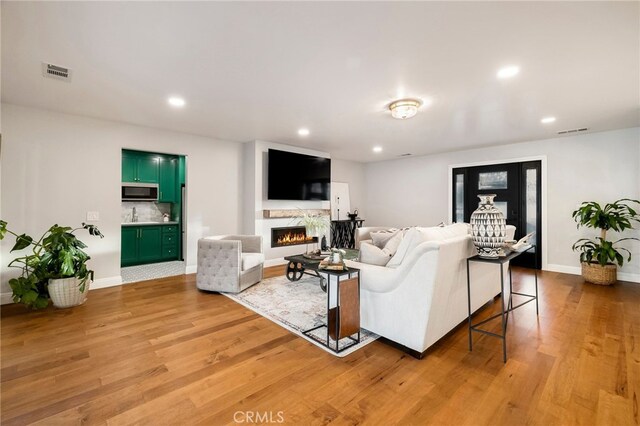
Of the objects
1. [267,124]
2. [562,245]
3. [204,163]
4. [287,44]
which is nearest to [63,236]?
[204,163]

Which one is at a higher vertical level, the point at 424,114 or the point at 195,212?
the point at 424,114

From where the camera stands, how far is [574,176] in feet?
16.6

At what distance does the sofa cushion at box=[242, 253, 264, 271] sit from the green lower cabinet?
3233 millimetres

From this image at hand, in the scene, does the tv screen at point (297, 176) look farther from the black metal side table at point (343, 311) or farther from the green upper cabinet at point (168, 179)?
the black metal side table at point (343, 311)

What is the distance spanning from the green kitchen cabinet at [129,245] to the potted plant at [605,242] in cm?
823

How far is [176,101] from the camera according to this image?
343 centimetres

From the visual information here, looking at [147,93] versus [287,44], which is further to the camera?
[147,93]

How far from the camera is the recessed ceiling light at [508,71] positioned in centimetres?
259

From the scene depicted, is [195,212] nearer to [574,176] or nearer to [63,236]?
[63,236]

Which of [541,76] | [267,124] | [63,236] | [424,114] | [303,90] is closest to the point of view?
[541,76]

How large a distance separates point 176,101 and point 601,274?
656cm

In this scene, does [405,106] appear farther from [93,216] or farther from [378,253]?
[93,216]

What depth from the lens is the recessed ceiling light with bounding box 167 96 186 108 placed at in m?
3.34

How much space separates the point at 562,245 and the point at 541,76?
3.91m
